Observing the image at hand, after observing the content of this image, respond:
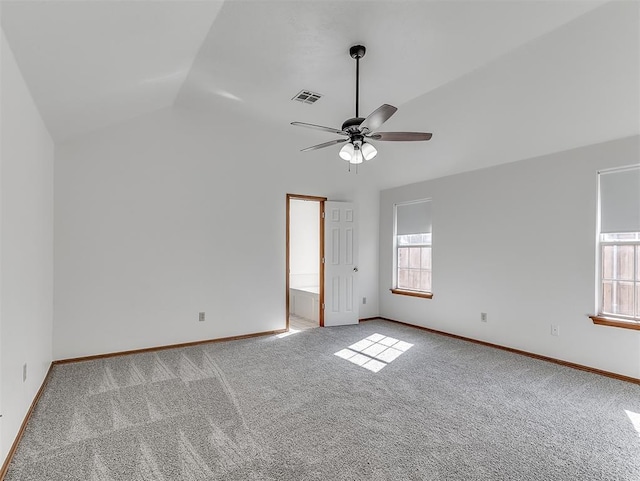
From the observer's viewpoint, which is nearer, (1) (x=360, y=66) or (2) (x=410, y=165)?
(1) (x=360, y=66)

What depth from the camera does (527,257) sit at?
429 centimetres

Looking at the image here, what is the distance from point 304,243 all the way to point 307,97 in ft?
13.0

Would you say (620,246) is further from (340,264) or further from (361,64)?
(340,264)

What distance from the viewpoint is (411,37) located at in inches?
111

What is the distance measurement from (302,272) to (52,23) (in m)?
5.93

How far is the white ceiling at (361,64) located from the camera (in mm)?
2264

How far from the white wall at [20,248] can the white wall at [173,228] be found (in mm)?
508

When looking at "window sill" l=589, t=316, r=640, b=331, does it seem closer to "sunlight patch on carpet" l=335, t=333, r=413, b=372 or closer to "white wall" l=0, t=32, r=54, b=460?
"sunlight patch on carpet" l=335, t=333, r=413, b=372

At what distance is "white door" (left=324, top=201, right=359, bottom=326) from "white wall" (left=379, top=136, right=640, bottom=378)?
1.13m

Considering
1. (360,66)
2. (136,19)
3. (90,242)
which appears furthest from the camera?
(90,242)

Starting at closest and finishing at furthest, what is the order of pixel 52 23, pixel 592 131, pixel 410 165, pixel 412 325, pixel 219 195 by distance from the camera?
pixel 52 23
pixel 592 131
pixel 219 195
pixel 410 165
pixel 412 325

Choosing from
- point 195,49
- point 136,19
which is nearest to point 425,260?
point 195,49

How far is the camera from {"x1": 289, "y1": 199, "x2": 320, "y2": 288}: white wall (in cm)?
738

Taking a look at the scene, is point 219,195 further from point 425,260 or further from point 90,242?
point 425,260
